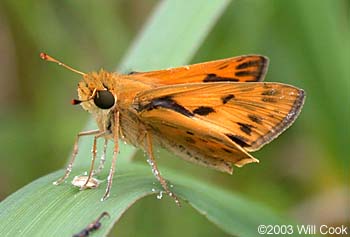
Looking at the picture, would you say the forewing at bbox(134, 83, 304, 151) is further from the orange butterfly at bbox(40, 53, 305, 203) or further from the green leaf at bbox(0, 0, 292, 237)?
the green leaf at bbox(0, 0, 292, 237)

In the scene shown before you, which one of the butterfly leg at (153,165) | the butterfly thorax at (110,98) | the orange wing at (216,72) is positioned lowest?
the butterfly leg at (153,165)

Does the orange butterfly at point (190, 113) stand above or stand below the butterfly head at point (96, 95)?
below

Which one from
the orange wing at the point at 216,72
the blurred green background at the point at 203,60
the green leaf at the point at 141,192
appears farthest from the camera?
the blurred green background at the point at 203,60

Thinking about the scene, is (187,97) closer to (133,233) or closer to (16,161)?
(133,233)

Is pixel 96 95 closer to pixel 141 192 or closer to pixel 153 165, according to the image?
pixel 153 165

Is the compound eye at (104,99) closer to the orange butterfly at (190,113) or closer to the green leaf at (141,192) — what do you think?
the orange butterfly at (190,113)

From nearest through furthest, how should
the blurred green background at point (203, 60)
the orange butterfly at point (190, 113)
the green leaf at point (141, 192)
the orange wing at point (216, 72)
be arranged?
the green leaf at point (141, 192)
the orange butterfly at point (190, 113)
the orange wing at point (216, 72)
the blurred green background at point (203, 60)

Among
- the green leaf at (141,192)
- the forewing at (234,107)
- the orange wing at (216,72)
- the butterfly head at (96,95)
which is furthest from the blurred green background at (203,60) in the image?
the butterfly head at (96,95)

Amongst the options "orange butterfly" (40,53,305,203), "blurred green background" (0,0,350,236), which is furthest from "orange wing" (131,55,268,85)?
"blurred green background" (0,0,350,236)
